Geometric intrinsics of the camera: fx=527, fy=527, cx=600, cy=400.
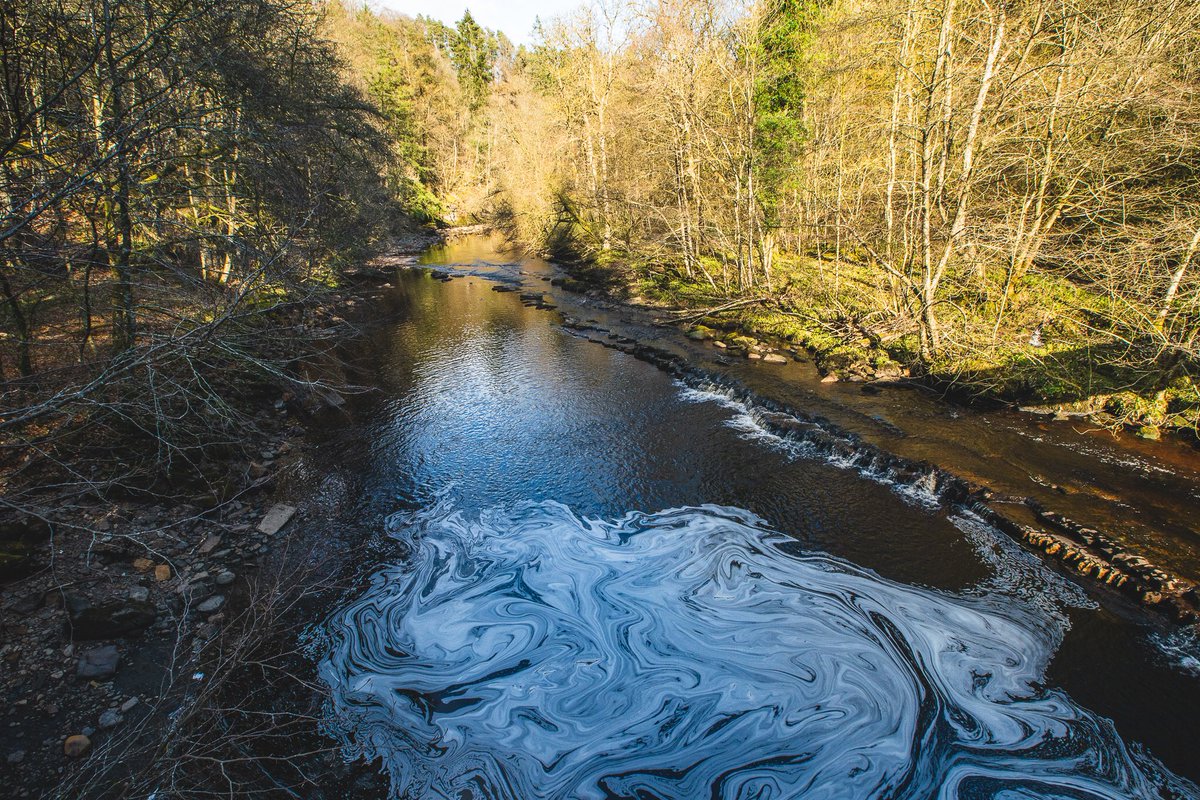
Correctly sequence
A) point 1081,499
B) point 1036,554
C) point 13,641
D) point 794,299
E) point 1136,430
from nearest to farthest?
point 13,641, point 1036,554, point 1081,499, point 1136,430, point 794,299

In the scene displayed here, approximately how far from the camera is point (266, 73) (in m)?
10.5

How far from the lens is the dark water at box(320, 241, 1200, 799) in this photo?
194 inches

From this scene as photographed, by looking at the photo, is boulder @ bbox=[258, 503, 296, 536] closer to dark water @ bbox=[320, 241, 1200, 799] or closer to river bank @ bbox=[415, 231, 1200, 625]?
dark water @ bbox=[320, 241, 1200, 799]

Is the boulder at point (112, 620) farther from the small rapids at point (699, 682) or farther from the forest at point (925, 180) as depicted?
the forest at point (925, 180)

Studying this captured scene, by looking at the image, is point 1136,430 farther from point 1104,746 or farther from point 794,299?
point 794,299

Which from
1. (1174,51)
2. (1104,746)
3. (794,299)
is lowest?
(1104,746)

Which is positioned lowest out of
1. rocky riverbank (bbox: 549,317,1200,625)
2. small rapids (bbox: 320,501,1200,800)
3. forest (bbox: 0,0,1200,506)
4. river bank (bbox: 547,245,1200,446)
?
small rapids (bbox: 320,501,1200,800)

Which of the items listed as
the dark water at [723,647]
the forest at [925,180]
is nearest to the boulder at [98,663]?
the dark water at [723,647]

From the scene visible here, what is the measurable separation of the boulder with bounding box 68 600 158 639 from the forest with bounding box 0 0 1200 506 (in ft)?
6.42

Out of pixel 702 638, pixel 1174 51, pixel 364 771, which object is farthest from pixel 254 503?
pixel 1174 51

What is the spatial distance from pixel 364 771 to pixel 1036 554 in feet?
28.5

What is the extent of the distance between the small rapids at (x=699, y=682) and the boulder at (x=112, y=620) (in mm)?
1891

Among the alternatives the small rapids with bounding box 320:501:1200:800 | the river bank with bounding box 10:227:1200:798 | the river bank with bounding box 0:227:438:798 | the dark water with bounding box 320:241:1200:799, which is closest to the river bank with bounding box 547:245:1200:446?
the river bank with bounding box 10:227:1200:798

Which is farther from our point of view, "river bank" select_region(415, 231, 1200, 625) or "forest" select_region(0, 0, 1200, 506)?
"river bank" select_region(415, 231, 1200, 625)
